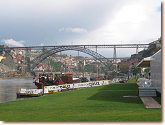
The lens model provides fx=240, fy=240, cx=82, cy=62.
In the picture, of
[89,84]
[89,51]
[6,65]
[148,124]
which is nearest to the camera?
[148,124]

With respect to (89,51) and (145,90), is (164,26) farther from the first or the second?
(89,51)

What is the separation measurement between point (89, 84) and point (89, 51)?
52026mm

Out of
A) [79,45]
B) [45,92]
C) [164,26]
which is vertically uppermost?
[79,45]

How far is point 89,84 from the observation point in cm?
3844

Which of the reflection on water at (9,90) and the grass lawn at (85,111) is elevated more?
the grass lawn at (85,111)

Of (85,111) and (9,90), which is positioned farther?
(9,90)

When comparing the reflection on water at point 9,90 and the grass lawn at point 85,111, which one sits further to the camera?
the reflection on water at point 9,90

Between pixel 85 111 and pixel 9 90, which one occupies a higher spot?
pixel 85 111

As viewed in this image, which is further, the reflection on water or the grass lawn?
the reflection on water

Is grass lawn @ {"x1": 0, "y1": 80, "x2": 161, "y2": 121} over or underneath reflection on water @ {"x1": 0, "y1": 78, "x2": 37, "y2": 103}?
over

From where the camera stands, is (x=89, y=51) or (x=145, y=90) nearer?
(x=145, y=90)

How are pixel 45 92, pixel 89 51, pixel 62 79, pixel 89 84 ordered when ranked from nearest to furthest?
pixel 45 92 < pixel 89 84 < pixel 62 79 < pixel 89 51

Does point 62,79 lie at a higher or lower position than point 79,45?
lower

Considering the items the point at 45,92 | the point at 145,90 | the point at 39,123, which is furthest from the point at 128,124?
the point at 45,92
